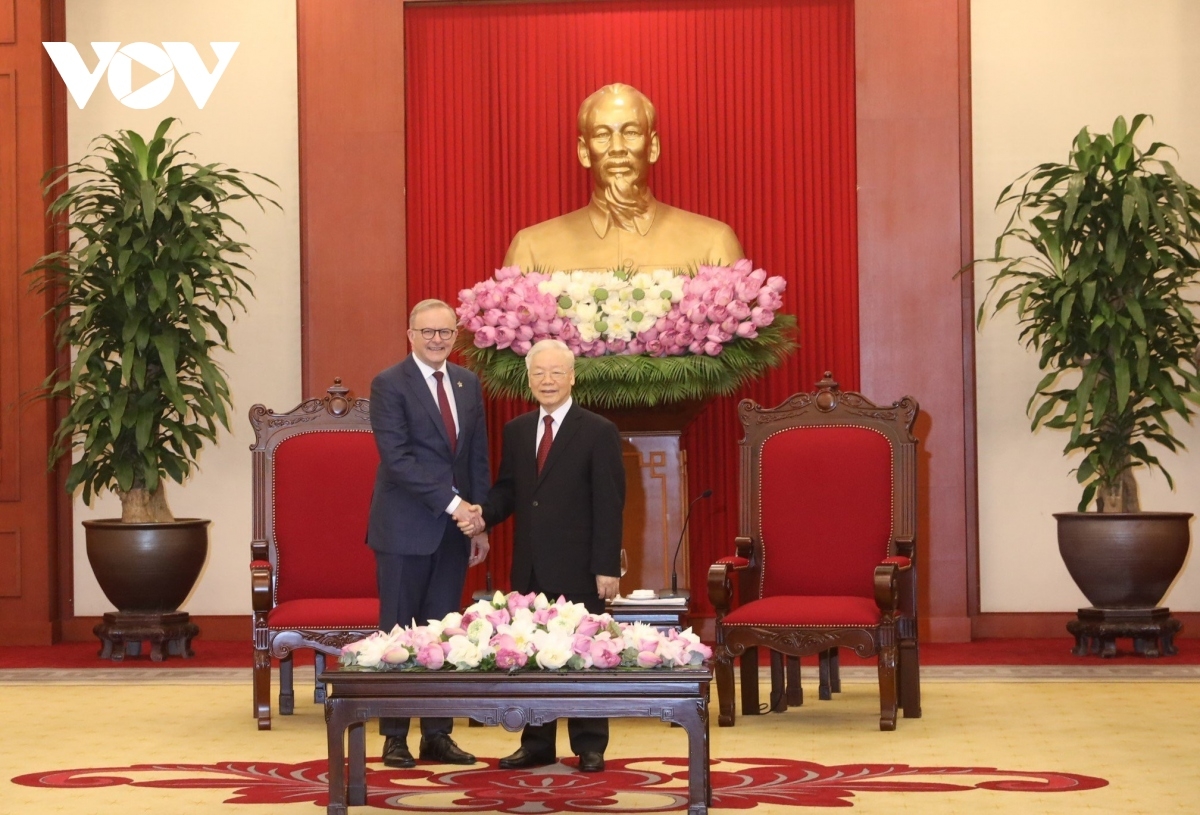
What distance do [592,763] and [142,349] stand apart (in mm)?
3555

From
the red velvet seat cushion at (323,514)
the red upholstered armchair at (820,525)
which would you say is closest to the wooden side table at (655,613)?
the red upholstered armchair at (820,525)

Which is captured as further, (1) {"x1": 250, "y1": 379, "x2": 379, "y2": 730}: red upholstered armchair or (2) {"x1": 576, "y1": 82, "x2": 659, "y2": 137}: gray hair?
(2) {"x1": 576, "y1": 82, "x2": 659, "y2": 137}: gray hair

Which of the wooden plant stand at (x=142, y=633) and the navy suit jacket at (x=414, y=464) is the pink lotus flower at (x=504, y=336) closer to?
the navy suit jacket at (x=414, y=464)

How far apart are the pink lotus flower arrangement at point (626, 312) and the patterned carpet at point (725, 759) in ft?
4.51

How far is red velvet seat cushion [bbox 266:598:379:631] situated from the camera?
518 cm

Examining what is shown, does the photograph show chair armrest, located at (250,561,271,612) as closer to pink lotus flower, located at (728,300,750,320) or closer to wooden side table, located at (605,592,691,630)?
wooden side table, located at (605,592,691,630)

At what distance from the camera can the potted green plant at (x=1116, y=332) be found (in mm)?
6621

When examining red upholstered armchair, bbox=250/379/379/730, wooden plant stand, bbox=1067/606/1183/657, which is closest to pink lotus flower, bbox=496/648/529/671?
red upholstered armchair, bbox=250/379/379/730

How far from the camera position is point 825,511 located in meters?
5.59

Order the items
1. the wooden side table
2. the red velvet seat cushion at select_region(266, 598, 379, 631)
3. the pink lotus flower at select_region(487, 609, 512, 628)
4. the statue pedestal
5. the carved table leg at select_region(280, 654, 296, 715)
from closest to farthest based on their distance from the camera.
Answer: the pink lotus flower at select_region(487, 609, 512, 628)
the wooden side table
the red velvet seat cushion at select_region(266, 598, 379, 631)
the carved table leg at select_region(280, 654, 296, 715)
the statue pedestal

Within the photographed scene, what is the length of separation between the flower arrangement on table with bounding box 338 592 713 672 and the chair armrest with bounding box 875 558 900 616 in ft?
4.66

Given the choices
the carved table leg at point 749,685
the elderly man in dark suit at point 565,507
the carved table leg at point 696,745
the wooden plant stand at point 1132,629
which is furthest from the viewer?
the wooden plant stand at point 1132,629

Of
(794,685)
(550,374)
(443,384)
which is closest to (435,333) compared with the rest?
(443,384)

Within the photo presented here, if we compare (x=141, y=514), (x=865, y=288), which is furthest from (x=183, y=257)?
(x=865, y=288)
